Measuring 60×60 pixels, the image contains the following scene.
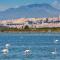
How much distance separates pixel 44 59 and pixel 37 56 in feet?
7.26

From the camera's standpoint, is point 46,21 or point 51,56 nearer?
point 51,56

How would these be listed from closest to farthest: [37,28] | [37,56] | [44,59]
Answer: [44,59], [37,56], [37,28]

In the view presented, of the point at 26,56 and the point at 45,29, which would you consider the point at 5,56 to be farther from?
the point at 45,29

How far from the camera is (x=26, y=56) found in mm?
33625

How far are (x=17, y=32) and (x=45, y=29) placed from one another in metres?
10.8

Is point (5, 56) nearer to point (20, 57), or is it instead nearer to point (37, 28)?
point (20, 57)

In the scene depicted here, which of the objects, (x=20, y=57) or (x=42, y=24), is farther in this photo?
(x=42, y=24)

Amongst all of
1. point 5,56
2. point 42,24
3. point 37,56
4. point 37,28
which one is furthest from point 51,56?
point 42,24

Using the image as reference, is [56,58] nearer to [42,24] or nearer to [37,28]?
[37,28]

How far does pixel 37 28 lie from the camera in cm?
15000

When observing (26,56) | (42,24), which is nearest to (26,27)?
(42,24)

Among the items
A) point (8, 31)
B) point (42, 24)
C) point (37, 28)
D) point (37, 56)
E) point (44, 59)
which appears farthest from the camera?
point (42, 24)

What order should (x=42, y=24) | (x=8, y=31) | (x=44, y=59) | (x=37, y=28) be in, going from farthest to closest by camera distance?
(x=42, y=24) → (x=37, y=28) → (x=8, y=31) → (x=44, y=59)

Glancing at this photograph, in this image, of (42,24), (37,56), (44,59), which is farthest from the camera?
(42,24)
